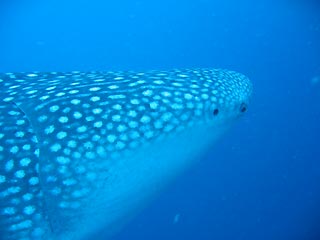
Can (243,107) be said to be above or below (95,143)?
above

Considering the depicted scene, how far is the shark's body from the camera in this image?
2295 millimetres

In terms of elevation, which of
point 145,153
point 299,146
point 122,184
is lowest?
point 299,146

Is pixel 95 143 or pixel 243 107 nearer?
pixel 95 143

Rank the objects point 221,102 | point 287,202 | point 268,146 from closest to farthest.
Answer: point 221,102, point 287,202, point 268,146

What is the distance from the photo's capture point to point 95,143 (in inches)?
95.3

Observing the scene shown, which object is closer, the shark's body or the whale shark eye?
the shark's body

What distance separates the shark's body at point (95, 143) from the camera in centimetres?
229

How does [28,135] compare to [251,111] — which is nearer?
[28,135]

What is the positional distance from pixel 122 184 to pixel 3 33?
3926cm

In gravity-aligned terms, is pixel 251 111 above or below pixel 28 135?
below

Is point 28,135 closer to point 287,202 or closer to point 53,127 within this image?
point 53,127

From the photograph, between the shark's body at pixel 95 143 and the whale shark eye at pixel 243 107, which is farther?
the whale shark eye at pixel 243 107

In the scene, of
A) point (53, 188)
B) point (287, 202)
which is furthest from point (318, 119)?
point (53, 188)

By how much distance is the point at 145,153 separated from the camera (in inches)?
99.0
